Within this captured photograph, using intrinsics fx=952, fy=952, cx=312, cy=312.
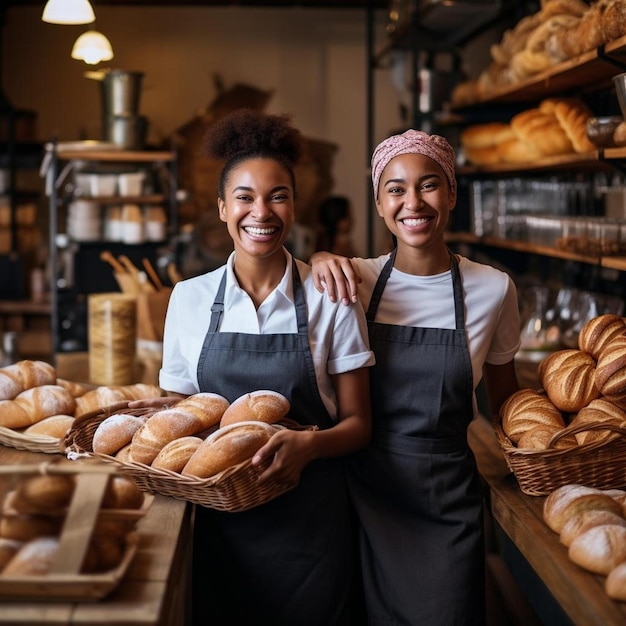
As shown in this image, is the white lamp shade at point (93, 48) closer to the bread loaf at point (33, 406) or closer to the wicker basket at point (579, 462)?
the bread loaf at point (33, 406)

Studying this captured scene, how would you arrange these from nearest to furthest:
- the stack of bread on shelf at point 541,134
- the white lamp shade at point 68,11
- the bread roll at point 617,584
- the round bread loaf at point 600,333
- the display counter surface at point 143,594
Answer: the display counter surface at point 143,594, the bread roll at point 617,584, the round bread loaf at point 600,333, the stack of bread on shelf at point 541,134, the white lamp shade at point 68,11

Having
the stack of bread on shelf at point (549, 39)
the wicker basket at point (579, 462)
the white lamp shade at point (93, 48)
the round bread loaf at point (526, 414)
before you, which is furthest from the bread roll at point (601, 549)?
the white lamp shade at point (93, 48)

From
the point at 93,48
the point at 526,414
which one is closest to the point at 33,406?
the point at 526,414

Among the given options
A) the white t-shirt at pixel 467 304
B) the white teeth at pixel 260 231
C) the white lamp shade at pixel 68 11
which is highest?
the white lamp shade at pixel 68 11

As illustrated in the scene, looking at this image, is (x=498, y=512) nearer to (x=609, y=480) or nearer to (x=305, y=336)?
(x=609, y=480)

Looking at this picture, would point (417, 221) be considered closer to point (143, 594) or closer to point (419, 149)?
point (419, 149)

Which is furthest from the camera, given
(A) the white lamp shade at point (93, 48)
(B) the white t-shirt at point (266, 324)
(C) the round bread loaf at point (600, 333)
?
(A) the white lamp shade at point (93, 48)

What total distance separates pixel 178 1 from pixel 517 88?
4.53 m

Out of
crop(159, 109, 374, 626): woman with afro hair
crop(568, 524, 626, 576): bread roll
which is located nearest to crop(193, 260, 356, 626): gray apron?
crop(159, 109, 374, 626): woman with afro hair

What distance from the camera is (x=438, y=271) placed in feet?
7.26

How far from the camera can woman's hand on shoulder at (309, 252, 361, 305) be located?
2.09 metres

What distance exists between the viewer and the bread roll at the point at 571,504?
182 cm

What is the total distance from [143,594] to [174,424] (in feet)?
1.72

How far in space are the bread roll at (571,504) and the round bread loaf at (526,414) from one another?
19 centimetres
